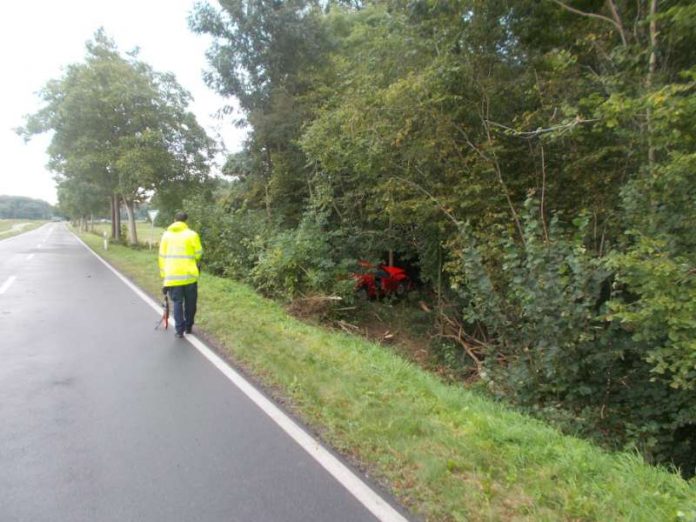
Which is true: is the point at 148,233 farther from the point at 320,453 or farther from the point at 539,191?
the point at 320,453

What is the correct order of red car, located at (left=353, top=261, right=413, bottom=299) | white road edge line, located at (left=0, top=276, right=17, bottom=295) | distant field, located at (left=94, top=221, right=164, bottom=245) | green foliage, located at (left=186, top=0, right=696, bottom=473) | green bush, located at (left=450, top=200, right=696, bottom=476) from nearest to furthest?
1. green foliage, located at (left=186, top=0, right=696, bottom=473)
2. green bush, located at (left=450, top=200, right=696, bottom=476)
3. white road edge line, located at (left=0, top=276, right=17, bottom=295)
4. red car, located at (left=353, top=261, right=413, bottom=299)
5. distant field, located at (left=94, top=221, right=164, bottom=245)

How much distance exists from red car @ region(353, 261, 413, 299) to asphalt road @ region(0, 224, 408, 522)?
6.43m

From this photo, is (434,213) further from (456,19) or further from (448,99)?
(456,19)

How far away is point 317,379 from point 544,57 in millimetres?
6034

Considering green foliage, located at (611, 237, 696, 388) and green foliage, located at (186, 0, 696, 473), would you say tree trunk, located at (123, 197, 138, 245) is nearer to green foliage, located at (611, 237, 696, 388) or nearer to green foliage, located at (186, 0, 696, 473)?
green foliage, located at (186, 0, 696, 473)

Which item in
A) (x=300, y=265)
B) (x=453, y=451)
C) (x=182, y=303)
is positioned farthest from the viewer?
(x=300, y=265)

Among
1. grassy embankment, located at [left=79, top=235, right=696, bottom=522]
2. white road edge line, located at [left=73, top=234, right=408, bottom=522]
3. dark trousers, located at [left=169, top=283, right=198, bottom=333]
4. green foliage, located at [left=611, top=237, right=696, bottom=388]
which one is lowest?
white road edge line, located at [left=73, top=234, right=408, bottom=522]

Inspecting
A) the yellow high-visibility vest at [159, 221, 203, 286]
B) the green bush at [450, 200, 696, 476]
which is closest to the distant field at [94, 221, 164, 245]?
the yellow high-visibility vest at [159, 221, 203, 286]

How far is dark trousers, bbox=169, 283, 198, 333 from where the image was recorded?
23.8 ft

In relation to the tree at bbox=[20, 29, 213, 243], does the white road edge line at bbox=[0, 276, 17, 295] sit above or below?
below

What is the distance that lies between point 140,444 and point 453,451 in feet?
8.26

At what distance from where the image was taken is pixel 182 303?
742 centimetres

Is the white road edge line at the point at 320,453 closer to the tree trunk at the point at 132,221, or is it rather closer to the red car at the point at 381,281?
the red car at the point at 381,281

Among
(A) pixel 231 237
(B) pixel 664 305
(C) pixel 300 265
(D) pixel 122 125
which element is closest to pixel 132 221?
(D) pixel 122 125
